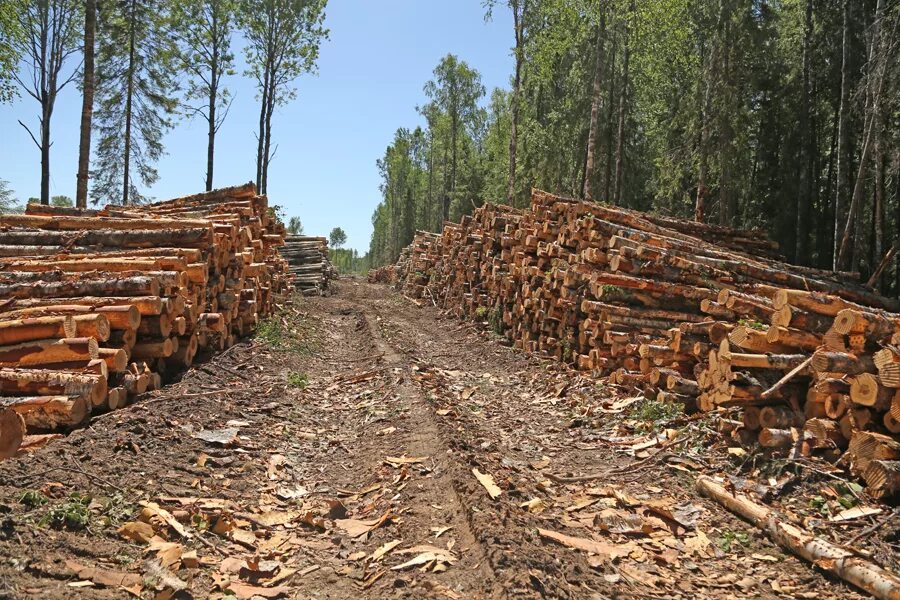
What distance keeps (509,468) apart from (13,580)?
13.4ft

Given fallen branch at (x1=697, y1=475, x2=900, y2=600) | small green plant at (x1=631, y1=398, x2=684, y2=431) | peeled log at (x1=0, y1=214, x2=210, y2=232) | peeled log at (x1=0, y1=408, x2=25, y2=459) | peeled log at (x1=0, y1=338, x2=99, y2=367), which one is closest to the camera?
fallen branch at (x1=697, y1=475, x2=900, y2=600)

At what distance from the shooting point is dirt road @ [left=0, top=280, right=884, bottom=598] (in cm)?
363

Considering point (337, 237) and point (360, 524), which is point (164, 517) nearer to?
point (360, 524)

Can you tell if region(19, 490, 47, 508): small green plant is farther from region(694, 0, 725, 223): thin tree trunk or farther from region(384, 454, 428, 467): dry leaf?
region(694, 0, 725, 223): thin tree trunk

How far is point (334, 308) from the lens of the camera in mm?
21859

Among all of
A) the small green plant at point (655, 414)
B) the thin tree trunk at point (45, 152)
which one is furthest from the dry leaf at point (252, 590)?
the thin tree trunk at point (45, 152)

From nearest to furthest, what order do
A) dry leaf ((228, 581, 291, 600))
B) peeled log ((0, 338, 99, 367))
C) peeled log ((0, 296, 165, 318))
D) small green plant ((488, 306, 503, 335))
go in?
dry leaf ((228, 581, 291, 600))
peeled log ((0, 338, 99, 367))
peeled log ((0, 296, 165, 318))
small green plant ((488, 306, 503, 335))

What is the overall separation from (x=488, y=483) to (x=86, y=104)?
42.7ft

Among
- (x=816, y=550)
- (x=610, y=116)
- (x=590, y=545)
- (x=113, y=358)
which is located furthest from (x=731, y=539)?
(x=610, y=116)

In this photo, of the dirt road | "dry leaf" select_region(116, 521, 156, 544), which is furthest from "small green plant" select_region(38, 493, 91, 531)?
"dry leaf" select_region(116, 521, 156, 544)

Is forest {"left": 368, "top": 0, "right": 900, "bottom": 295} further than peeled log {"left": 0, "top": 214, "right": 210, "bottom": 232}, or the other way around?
forest {"left": 368, "top": 0, "right": 900, "bottom": 295}

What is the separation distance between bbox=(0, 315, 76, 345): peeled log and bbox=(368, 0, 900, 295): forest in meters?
14.8

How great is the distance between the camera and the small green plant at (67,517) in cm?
368

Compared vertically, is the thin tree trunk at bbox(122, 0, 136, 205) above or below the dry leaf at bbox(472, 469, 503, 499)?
above
